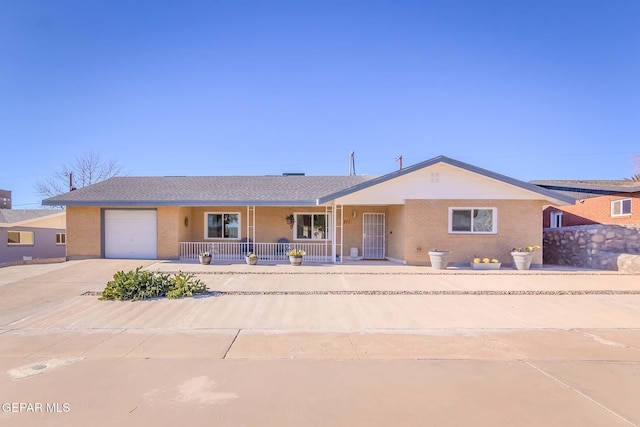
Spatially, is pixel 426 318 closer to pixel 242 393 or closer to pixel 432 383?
pixel 432 383

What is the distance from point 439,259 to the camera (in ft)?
43.5

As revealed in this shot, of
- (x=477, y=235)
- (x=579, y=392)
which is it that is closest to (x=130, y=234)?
(x=477, y=235)

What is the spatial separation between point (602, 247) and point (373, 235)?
9.29m

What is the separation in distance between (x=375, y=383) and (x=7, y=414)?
3.75m

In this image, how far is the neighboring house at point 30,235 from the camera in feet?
77.1

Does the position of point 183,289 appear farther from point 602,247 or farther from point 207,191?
point 602,247

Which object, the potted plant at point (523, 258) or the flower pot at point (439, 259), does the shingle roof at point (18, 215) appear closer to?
the flower pot at point (439, 259)

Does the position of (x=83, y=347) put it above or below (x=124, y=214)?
below

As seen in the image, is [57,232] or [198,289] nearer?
[198,289]

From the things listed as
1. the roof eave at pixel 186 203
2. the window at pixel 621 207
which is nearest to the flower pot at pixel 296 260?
the roof eave at pixel 186 203

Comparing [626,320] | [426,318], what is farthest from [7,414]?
[626,320]

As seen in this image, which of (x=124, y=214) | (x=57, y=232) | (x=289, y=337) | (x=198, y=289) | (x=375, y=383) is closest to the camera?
(x=375, y=383)

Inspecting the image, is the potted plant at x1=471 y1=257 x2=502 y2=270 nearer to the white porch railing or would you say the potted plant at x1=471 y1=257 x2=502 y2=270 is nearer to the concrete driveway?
the concrete driveway

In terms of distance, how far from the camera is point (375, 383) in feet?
13.5
